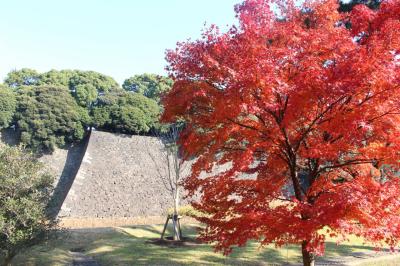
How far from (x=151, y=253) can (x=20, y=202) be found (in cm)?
563

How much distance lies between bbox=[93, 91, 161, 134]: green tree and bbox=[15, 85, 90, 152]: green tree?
168 cm

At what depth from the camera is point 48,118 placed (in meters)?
30.4

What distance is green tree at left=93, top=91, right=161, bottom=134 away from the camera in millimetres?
33750

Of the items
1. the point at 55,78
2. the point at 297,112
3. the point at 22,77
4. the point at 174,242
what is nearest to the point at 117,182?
the point at 174,242

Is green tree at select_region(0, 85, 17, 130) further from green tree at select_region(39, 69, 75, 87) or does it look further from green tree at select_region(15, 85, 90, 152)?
green tree at select_region(39, 69, 75, 87)

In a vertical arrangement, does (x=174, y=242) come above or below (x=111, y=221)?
above

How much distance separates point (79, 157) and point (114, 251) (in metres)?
18.3

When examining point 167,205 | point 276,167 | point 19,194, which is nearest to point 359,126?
point 276,167

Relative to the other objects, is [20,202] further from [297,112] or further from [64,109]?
[64,109]

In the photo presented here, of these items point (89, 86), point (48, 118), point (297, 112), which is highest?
point (89, 86)

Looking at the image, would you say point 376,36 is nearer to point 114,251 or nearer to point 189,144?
point 189,144

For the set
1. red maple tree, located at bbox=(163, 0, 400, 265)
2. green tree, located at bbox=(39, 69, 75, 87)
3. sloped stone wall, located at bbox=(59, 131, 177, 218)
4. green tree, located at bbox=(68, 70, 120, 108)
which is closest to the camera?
red maple tree, located at bbox=(163, 0, 400, 265)

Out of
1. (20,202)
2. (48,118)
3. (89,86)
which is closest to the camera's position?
(20,202)

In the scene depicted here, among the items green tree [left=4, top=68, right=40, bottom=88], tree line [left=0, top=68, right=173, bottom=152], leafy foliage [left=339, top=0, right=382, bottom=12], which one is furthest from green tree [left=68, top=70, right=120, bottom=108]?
leafy foliage [left=339, top=0, right=382, bottom=12]
